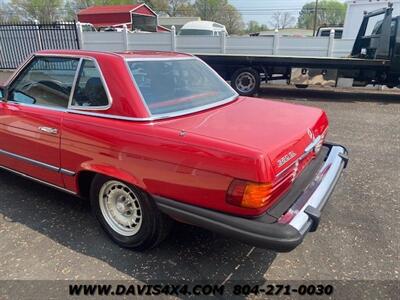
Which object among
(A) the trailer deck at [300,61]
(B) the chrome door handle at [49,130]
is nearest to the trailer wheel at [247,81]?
(A) the trailer deck at [300,61]

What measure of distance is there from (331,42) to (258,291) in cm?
1077

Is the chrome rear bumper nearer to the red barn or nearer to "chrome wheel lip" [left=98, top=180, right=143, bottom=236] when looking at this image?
"chrome wheel lip" [left=98, top=180, right=143, bottom=236]

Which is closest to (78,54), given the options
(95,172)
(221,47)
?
(95,172)

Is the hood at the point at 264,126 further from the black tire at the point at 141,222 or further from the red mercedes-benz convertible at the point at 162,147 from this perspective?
the black tire at the point at 141,222

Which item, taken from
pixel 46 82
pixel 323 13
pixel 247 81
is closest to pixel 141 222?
pixel 46 82

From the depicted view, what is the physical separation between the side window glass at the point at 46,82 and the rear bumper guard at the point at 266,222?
1394 mm

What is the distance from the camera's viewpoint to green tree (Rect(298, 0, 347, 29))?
75438mm

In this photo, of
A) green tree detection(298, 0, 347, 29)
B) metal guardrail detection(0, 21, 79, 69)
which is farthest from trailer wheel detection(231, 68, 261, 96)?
green tree detection(298, 0, 347, 29)

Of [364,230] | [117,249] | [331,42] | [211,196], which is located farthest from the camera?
[331,42]

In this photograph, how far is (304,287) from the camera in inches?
100

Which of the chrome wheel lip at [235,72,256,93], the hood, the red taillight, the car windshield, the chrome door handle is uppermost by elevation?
the car windshield

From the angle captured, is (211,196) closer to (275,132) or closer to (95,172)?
(275,132)

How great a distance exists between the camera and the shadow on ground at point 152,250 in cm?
267

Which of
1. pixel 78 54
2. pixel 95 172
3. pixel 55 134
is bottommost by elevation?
pixel 95 172
